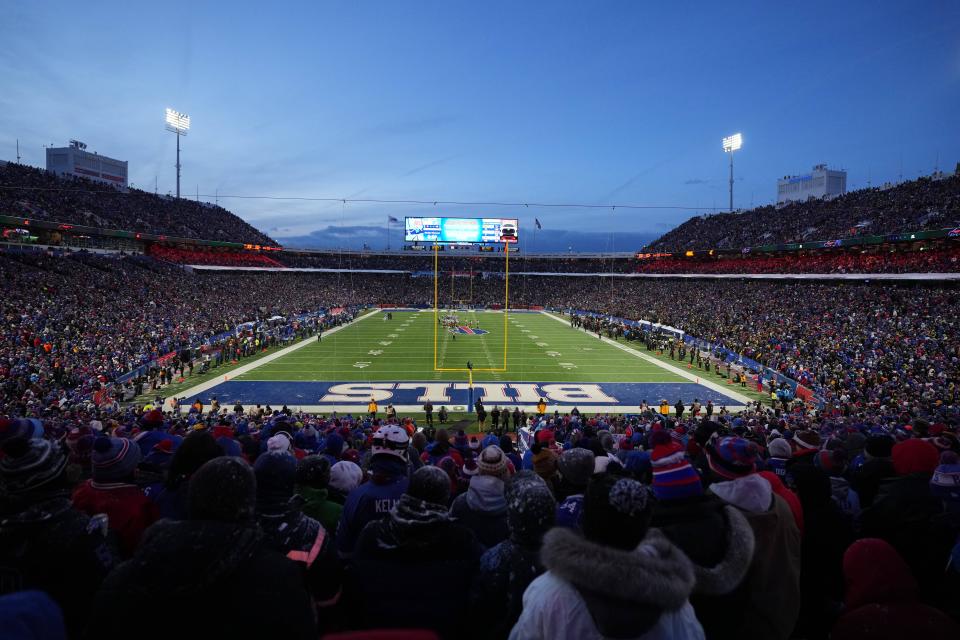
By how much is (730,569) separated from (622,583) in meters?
0.98

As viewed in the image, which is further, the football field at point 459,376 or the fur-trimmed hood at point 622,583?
the football field at point 459,376

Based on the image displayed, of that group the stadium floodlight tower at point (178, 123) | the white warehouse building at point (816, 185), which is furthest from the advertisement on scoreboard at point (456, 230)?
the white warehouse building at point (816, 185)

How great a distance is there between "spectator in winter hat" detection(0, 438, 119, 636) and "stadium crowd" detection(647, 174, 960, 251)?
4477 centimetres

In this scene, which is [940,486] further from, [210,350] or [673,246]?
[673,246]

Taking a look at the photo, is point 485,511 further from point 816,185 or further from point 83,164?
point 816,185

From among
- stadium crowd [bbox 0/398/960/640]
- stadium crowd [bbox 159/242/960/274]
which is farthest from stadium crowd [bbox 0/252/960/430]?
stadium crowd [bbox 0/398/960/640]

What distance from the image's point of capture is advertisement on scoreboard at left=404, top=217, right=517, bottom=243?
206 ft

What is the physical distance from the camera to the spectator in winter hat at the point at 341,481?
430 cm

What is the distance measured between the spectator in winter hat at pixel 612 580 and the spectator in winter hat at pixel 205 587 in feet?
2.54

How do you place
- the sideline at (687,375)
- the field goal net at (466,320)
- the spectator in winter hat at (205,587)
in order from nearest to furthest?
1. the spectator in winter hat at (205,587)
2. the sideline at (687,375)
3. the field goal net at (466,320)

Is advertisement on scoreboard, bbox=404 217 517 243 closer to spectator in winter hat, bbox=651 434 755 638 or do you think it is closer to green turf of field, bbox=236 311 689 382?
green turf of field, bbox=236 311 689 382

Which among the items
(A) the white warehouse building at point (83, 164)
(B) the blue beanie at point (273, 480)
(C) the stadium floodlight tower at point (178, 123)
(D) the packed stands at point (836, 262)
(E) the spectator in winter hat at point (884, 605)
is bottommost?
(E) the spectator in winter hat at point (884, 605)

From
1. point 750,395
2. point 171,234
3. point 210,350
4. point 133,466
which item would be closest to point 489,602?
point 133,466

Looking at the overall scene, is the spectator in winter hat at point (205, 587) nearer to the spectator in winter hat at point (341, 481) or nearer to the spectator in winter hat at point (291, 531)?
the spectator in winter hat at point (291, 531)
